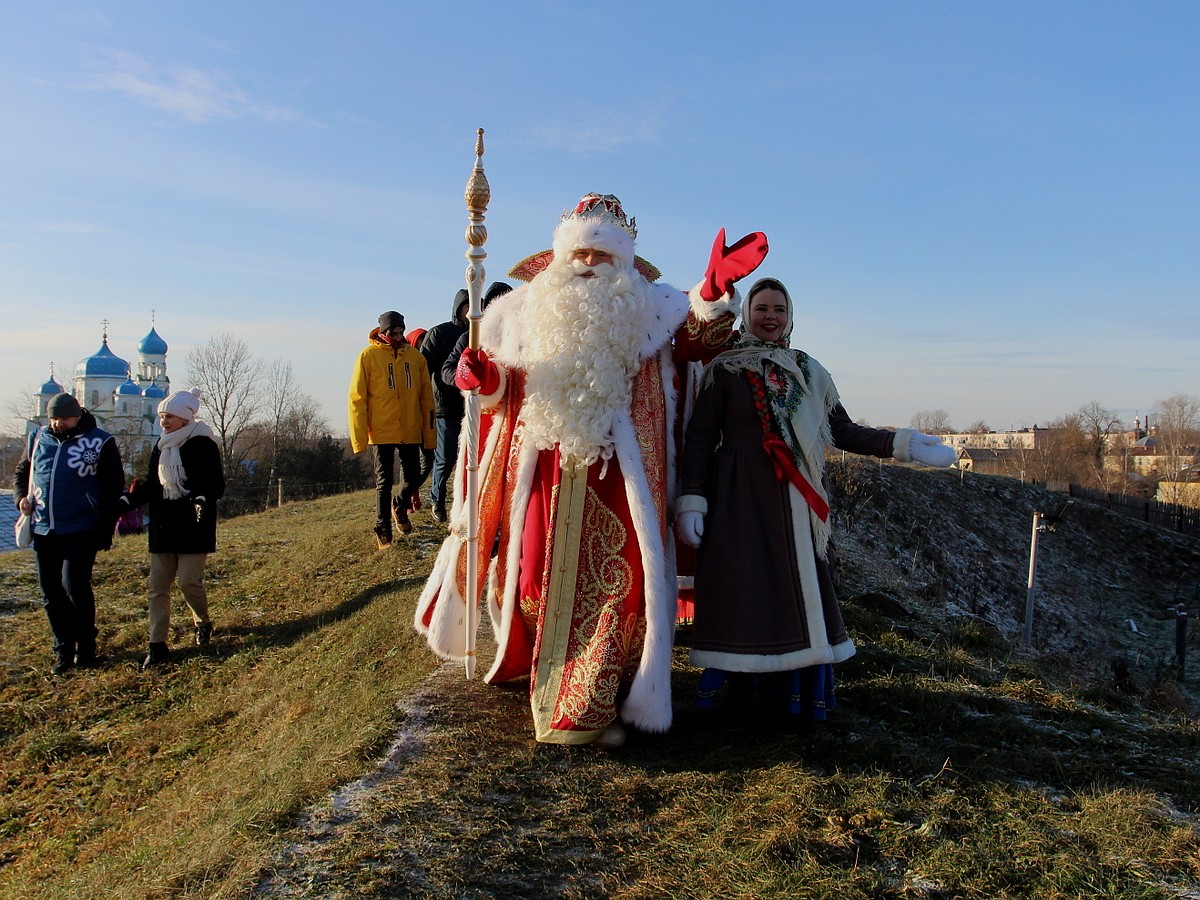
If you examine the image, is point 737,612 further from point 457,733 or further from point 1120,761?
point 1120,761

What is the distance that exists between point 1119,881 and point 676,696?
2.08 m

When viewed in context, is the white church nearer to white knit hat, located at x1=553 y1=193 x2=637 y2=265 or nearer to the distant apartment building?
white knit hat, located at x1=553 y1=193 x2=637 y2=265

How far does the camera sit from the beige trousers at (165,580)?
673cm

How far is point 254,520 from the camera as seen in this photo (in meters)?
14.7

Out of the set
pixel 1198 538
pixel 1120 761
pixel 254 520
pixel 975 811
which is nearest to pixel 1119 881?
pixel 975 811

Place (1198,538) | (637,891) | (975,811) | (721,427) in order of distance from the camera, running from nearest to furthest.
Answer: (637,891)
(975,811)
(721,427)
(1198,538)

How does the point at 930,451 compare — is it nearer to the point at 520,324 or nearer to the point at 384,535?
the point at 520,324

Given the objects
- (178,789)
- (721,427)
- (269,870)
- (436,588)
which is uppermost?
(721,427)

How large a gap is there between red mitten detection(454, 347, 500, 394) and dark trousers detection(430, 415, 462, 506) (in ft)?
12.6

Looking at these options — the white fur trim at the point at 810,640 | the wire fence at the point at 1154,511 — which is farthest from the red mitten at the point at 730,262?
the wire fence at the point at 1154,511

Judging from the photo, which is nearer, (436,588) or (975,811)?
(975,811)

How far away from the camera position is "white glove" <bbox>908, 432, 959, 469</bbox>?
3.83m

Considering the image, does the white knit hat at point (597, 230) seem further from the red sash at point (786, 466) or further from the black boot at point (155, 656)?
the black boot at point (155, 656)

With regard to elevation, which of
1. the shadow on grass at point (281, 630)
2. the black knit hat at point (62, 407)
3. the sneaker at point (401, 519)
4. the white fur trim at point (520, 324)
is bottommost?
the shadow on grass at point (281, 630)
